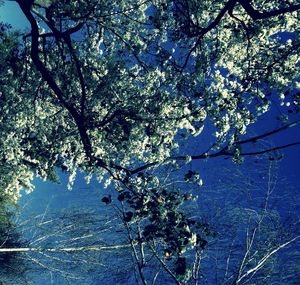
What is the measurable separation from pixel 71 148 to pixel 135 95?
→ 12.0 feet

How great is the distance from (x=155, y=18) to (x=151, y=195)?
496cm

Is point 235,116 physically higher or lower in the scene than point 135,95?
lower

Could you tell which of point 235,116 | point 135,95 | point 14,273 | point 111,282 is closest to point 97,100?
point 135,95

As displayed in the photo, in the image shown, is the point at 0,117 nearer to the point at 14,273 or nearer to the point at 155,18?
the point at 155,18

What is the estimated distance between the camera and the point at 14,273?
55.0 ft

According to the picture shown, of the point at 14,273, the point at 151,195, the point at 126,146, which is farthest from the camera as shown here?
the point at 14,273

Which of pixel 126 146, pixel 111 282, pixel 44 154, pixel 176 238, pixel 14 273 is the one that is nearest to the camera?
pixel 176 238

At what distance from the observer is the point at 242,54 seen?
1096 centimetres

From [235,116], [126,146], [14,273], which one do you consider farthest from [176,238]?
[14,273]

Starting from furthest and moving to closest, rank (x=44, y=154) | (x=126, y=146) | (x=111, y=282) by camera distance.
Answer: (x=44, y=154), (x=126, y=146), (x=111, y=282)

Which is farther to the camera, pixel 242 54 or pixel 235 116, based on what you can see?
pixel 242 54

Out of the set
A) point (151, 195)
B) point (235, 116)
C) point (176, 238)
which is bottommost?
point (176, 238)

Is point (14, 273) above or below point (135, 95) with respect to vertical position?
below

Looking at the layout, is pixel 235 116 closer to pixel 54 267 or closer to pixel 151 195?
pixel 151 195
